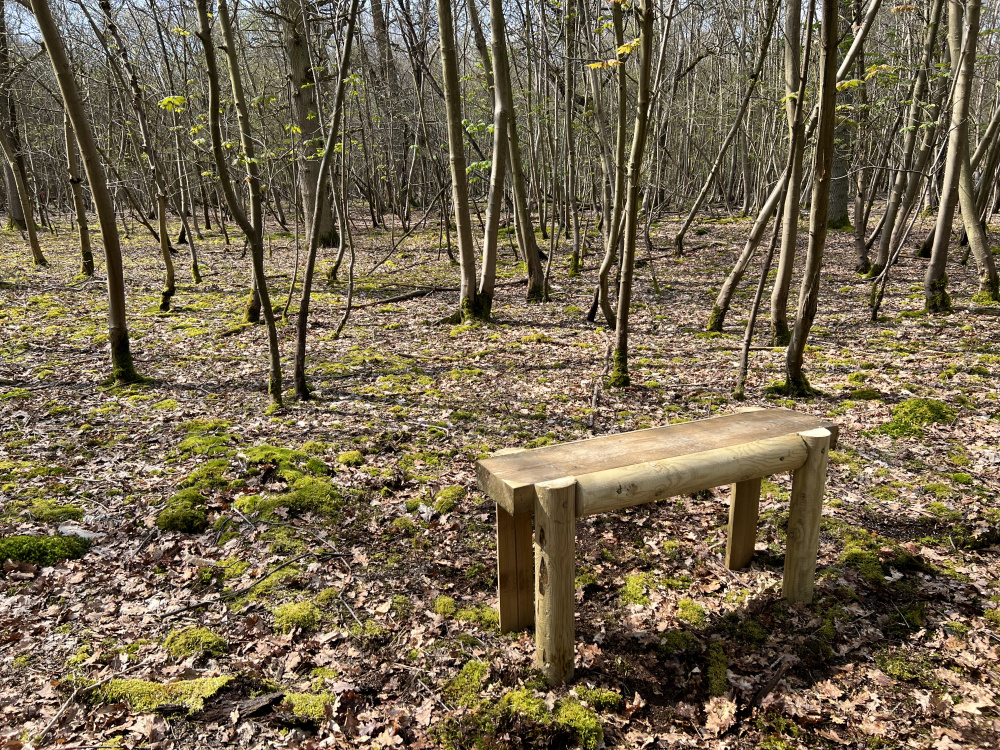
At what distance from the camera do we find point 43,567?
11.6 feet

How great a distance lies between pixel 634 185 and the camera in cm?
532

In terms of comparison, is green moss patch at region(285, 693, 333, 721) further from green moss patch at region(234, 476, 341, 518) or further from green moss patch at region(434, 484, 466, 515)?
green moss patch at region(434, 484, 466, 515)

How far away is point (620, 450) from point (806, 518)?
1.08 metres

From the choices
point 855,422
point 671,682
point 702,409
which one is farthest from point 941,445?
point 671,682

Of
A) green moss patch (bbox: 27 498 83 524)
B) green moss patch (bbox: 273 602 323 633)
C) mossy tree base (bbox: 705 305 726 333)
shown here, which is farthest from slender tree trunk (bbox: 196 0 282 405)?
mossy tree base (bbox: 705 305 726 333)

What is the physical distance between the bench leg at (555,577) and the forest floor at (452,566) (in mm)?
152

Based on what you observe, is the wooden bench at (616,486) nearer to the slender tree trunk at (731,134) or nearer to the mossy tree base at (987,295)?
the slender tree trunk at (731,134)

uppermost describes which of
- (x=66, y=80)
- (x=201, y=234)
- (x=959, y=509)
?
(x=66, y=80)

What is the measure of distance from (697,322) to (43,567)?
737 centimetres

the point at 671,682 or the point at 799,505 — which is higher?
the point at 799,505

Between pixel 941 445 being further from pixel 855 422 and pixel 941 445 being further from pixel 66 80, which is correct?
pixel 66 80

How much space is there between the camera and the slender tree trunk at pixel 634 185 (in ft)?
15.7

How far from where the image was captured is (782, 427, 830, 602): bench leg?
121 inches

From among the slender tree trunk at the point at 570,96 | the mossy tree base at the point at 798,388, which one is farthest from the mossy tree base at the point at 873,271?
the mossy tree base at the point at 798,388
